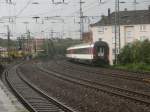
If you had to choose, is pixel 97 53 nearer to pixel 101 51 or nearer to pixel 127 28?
pixel 101 51

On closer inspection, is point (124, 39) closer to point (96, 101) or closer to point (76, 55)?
point (76, 55)

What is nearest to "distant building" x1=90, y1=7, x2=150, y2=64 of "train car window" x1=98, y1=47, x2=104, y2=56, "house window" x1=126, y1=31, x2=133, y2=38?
"house window" x1=126, y1=31, x2=133, y2=38

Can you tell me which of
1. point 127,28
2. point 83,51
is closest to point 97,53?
point 83,51

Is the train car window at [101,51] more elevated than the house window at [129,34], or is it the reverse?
the house window at [129,34]

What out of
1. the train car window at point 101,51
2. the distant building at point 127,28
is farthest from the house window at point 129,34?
the train car window at point 101,51

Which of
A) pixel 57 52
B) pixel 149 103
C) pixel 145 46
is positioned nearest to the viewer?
pixel 149 103

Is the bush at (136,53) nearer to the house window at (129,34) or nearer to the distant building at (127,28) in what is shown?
the distant building at (127,28)

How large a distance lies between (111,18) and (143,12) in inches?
248

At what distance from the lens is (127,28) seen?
91.4 meters

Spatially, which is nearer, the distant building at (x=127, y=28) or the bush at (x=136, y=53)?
the bush at (x=136, y=53)

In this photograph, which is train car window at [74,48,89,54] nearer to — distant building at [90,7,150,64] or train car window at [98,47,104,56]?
train car window at [98,47,104,56]

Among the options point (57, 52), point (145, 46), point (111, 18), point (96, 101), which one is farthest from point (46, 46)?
point (96, 101)

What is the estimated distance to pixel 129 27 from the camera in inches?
3583

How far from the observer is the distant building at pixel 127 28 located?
8769 cm
